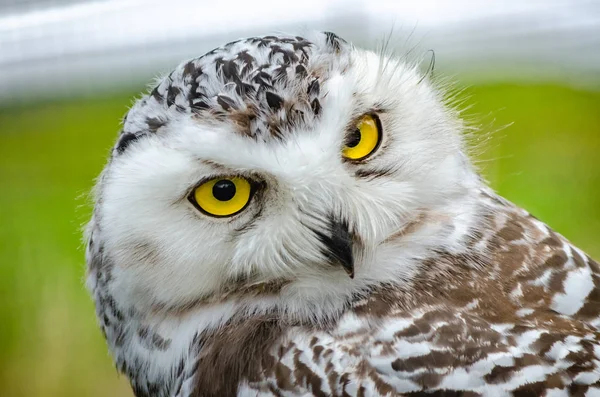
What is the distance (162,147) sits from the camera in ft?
3.34

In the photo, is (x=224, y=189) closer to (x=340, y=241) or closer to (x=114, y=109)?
(x=340, y=241)

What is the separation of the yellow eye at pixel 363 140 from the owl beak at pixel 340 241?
94mm

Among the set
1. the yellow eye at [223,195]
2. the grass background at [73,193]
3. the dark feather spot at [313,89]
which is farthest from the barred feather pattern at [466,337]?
the grass background at [73,193]

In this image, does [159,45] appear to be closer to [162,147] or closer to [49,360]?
[49,360]

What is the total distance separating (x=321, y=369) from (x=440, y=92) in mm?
556

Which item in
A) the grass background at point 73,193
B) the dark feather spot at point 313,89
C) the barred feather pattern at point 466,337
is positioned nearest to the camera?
the barred feather pattern at point 466,337

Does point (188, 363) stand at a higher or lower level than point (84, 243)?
lower

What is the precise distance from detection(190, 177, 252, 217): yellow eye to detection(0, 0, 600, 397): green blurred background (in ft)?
4.97

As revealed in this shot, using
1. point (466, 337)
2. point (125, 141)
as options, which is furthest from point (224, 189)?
point (466, 337)

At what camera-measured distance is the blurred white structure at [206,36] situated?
2.58 m

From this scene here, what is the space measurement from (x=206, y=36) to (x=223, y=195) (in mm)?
1751

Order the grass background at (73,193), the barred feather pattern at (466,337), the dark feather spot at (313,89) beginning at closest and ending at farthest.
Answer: the barred feather pattern at (466,337) → the dark feather spot at (313,89) → the grass background at (73,193)

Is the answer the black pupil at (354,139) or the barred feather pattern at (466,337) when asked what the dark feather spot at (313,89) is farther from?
the barred feather pattern at (466,337)

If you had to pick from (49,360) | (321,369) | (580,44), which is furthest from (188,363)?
(580,44)
